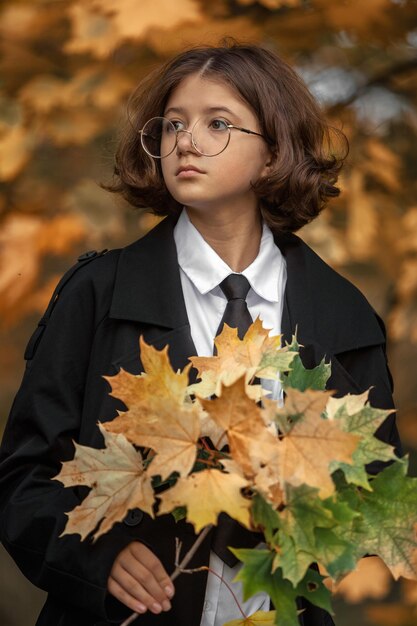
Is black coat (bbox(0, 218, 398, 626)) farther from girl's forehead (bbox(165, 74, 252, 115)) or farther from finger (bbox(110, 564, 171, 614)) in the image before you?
girl's forehead (bbox(165, 74, 252, 115))

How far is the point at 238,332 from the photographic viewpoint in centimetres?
163

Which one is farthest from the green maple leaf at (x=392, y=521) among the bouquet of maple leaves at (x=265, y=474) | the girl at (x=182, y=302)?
the girl at (x=182, y=302)

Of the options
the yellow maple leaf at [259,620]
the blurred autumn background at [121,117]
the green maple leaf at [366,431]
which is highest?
the green maple leaf at [366,431]

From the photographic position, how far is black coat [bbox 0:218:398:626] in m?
1.51

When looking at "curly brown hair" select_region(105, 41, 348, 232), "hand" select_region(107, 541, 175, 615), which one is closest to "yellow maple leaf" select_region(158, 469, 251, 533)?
"hand" select_region(107, 541, 175, 615)

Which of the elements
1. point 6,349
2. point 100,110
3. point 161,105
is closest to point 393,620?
point 6,349

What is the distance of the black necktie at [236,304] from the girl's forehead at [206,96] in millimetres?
252

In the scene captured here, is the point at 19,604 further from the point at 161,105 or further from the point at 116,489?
the point at 116,489

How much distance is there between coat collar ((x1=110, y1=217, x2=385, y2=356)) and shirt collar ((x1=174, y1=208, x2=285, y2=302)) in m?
0.02

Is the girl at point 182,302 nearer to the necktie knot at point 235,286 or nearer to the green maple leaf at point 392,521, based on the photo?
A: the necktie knot at point 235,286

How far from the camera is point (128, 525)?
1.52m

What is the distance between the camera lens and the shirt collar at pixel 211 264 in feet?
5.58

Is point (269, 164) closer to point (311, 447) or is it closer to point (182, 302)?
point (182, 302)

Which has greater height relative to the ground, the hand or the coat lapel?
the coat lapel
